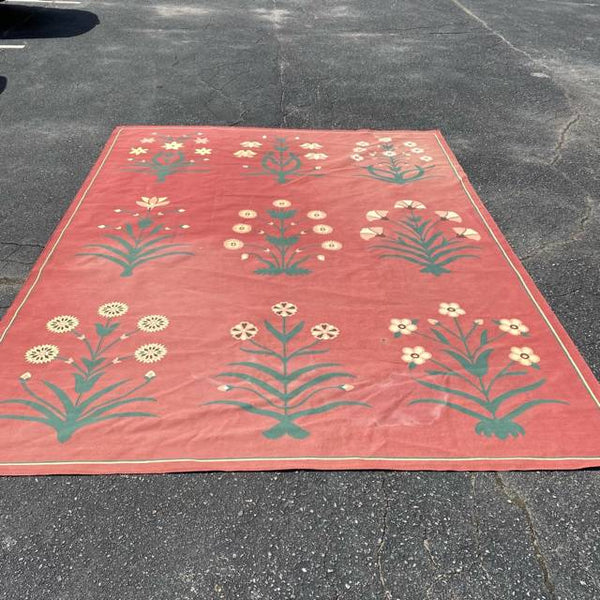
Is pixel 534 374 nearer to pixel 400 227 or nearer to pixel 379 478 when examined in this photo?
pixel 379 478

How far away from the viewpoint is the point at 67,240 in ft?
12.3

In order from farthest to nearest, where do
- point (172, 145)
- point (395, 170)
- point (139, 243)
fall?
point (172, 145) < point (395, 170) < point (139, 243)

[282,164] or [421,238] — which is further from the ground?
[421,238]

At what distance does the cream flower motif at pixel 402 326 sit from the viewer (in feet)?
10.2

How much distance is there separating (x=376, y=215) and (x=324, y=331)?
1.31 m

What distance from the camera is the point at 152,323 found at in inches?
122

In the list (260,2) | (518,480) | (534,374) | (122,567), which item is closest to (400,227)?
(534,374)

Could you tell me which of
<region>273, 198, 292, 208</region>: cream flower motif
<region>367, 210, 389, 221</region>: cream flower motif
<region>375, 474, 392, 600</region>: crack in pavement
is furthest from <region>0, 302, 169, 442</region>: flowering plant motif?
<region>367, 210, 389, 221</region>: cream flower motif

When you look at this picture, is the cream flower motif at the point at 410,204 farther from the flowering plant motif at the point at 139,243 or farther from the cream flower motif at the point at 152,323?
the cream flower motif at the point at 152,323

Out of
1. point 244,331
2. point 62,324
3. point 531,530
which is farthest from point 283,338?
point 531,530

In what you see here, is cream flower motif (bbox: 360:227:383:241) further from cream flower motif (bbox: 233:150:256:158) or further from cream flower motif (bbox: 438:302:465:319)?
cream flower motif (bbox: 233:150:256:158)

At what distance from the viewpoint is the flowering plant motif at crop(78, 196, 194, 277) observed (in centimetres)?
358

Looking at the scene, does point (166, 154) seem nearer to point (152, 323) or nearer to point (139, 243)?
point (139, 243)

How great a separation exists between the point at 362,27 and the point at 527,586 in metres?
7.83
